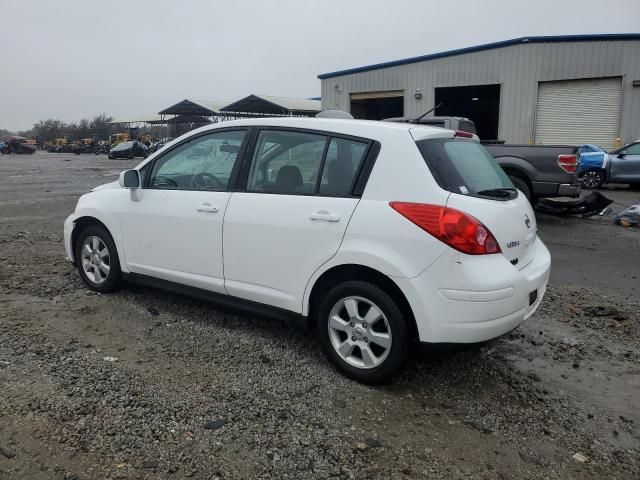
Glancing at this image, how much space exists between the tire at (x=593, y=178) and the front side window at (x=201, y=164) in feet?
51.6

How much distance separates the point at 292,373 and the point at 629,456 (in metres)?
2.02

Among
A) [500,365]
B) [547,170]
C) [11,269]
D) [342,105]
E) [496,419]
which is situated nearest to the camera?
[496,419]

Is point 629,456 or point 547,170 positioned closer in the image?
point 629,456

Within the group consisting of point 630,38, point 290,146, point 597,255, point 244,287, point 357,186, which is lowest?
point 597,255

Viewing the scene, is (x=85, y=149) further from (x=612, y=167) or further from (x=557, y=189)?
(x=557, y=189)

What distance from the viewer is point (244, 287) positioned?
3916mm

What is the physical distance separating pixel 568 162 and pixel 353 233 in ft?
24.6

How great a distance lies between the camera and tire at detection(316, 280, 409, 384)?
10.6ft

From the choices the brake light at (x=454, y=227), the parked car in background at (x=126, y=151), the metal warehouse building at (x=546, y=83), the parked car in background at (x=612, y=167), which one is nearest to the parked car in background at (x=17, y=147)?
the parked car in background at (x=126, y=151)

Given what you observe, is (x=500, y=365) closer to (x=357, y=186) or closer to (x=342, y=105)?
(x=357, y=186)

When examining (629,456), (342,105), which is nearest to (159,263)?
(629,456)

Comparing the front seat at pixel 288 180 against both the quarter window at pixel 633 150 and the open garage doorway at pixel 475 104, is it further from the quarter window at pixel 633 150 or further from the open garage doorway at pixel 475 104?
the open garage doorway at pixel 475 104

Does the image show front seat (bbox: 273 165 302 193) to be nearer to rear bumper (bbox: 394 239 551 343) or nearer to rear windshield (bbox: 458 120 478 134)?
rear bumper (bbox: 394 239 551 343)

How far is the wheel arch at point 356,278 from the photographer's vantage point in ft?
10.7
